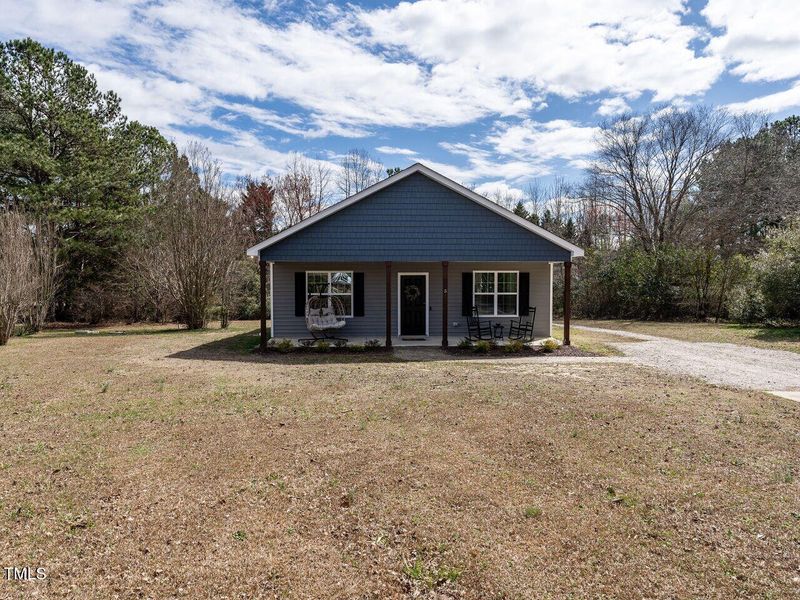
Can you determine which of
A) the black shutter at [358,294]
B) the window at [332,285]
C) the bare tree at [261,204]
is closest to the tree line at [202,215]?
the window at [332,285]

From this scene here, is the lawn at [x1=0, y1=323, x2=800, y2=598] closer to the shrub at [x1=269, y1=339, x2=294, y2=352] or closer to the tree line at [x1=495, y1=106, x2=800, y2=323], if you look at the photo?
the shrub at [x1=269, y1=339, x2=294, y2=352]

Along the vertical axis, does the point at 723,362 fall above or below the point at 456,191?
below

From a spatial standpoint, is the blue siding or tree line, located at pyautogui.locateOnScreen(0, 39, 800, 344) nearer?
the blue siding

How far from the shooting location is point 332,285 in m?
14.3

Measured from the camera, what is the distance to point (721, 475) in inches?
166

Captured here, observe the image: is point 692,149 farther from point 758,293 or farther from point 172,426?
point 172,426

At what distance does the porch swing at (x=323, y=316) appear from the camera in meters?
13.0

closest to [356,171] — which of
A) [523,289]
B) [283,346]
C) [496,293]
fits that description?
[496,293]

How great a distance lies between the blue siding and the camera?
1262 cm

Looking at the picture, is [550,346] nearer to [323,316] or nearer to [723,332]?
[323,316]

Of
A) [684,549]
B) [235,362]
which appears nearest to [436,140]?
[235,362]

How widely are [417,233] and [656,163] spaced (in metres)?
21.4

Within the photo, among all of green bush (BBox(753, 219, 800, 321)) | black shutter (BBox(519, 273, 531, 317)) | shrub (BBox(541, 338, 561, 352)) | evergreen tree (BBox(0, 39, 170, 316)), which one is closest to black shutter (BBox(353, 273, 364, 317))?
black shutter (BBox(519, 273, 531, 317))

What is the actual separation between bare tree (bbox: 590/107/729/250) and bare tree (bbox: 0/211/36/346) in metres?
27.6
